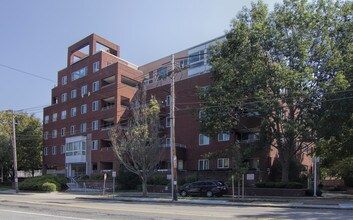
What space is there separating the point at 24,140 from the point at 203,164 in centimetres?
3689

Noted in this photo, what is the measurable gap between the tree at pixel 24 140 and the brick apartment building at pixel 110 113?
6.84ft

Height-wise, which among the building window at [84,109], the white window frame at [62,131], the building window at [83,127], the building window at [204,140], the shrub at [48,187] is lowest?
the shrub at [48,187]

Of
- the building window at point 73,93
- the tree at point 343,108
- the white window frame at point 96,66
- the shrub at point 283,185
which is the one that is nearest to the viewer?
the tree at point 343,108

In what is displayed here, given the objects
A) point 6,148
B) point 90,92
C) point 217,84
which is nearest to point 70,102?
point 90,92

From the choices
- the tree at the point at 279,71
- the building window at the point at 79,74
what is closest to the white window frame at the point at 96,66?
the building window at the point at 79,74

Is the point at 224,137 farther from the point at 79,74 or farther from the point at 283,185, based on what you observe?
the point at 79,74

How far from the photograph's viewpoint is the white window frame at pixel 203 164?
48319 mm

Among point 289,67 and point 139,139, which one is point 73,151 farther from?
point 289,67

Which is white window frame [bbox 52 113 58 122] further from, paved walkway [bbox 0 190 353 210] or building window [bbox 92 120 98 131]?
paved walkway [bbox 0 190 353 210]

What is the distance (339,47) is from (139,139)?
19236 mm

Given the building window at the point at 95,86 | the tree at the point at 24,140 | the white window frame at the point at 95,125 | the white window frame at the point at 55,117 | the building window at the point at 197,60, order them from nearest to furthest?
the building window at the point at 197,60, the white window frame at the point at 95,125, the building window at the point at 95,86, the tree at the point at 24,140, the white window frame at the point at 55,117

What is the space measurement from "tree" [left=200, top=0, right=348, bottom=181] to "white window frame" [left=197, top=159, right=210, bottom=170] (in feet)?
35.9

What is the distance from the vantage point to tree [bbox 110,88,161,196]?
35.6m

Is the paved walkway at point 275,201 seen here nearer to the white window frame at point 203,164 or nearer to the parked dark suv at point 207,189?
the parked dark suv at point 207,189
